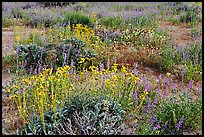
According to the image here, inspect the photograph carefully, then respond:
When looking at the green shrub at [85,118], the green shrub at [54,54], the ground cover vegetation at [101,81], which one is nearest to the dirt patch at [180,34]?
the ground cover vegetation at [101,81]

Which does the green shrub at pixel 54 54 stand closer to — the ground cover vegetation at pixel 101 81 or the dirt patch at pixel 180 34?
the ground cover vegetation at pixel 101 81

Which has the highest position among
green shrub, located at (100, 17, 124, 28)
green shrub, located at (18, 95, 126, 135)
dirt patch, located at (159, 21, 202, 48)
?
green shrub, located at (100, 17, 124, 28)

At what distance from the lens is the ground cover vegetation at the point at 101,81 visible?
134 inches

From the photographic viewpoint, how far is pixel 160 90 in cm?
446

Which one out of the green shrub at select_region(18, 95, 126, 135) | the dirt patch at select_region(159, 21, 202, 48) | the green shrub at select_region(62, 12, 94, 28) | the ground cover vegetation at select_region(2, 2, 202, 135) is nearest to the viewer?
the green shrub at select_region(18, 95, 126, 135)

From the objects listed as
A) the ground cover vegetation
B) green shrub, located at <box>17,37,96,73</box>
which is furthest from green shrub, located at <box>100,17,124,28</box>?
green shrub, located at <box>17,37,96,73</box>

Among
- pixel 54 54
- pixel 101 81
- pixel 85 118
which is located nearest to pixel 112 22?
pixel 54 54

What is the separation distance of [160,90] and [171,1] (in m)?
9.83

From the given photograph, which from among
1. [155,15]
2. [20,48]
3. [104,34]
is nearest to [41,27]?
[104,34]

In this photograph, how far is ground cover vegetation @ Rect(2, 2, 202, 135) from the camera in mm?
3407

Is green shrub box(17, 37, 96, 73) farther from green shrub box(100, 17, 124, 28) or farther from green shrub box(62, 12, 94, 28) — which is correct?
green shrub box(100, 17, 124, 28)

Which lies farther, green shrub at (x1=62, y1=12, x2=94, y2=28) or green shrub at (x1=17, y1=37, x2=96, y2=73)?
green shrub at (x1=62, y1=12, x2=94, y2=28)

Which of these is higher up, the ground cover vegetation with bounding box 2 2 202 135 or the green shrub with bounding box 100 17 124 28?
the green shrub with bounding box 100 17 124 28

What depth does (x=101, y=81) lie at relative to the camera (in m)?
4.11
